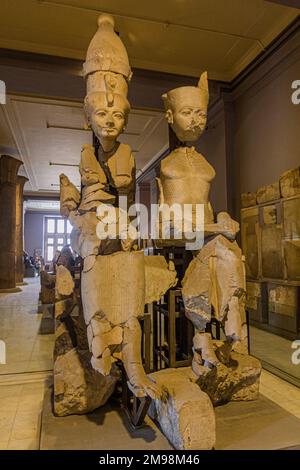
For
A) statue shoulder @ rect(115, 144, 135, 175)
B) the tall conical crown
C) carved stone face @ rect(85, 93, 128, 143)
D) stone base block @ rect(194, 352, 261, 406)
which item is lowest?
stone base block @ rect(194, 352, 261, 406)

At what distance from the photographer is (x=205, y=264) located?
2.38 meters

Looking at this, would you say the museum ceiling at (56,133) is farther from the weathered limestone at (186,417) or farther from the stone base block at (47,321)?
the weathered limestone at (186,417)

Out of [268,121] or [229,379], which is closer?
[229,379]

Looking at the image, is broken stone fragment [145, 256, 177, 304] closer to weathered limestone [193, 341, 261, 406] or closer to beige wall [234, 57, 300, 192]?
weathered limestone [193, 341, 261, 406]

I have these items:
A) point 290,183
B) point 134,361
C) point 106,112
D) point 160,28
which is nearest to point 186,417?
point 134,361

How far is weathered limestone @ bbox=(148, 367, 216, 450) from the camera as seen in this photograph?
6.19ft

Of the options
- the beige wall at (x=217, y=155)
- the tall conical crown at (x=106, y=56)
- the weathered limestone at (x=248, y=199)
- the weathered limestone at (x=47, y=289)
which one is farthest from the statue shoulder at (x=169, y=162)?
the weathered limestone at (x=47, y=289)

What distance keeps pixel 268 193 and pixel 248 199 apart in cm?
49

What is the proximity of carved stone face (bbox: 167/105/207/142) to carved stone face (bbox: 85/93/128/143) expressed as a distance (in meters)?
0.49

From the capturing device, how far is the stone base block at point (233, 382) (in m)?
2.45

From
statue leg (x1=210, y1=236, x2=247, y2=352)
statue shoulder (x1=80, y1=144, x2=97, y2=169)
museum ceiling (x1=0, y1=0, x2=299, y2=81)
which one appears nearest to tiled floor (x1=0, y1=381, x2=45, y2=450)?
statue leg (x1=210, y1=236, x2=247, y2=352)

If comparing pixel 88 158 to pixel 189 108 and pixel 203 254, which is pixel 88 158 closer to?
pixel 189 108

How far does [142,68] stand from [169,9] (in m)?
1.02

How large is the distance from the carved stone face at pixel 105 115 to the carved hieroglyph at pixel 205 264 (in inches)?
21.4
